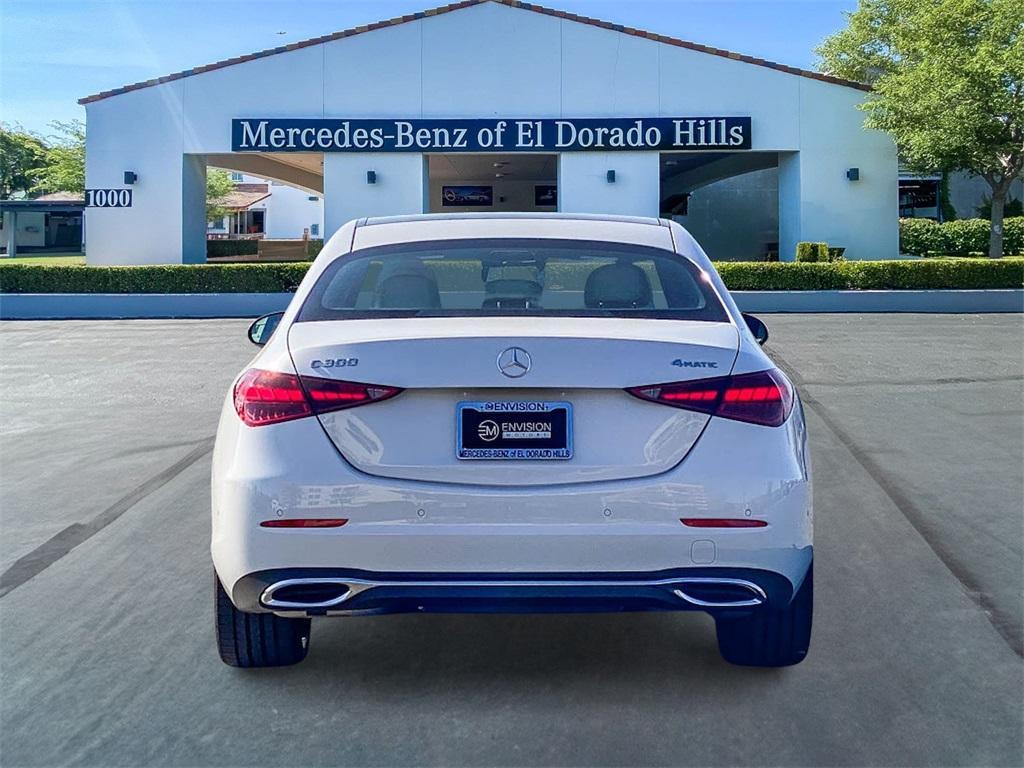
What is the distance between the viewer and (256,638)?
12.0 feet

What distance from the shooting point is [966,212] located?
133 feet

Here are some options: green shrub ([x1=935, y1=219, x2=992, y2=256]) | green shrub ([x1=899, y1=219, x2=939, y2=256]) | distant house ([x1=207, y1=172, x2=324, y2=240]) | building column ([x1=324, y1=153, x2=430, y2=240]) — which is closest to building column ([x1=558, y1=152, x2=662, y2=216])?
building column ([x1=324, y1=153, x2=430, y2=240])

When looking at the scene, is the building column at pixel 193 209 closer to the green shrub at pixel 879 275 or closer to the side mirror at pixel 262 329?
the green shrub at pixel 879 275

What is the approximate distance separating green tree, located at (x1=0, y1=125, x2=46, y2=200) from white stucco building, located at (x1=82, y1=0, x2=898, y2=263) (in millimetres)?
45293

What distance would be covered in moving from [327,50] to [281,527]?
23104 mm

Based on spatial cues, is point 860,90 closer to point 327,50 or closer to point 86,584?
point 327,50

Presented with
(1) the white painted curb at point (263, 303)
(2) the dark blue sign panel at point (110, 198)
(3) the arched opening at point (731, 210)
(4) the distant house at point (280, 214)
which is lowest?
(1) the white painted curb at point (263, 303)

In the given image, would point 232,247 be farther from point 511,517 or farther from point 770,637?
point 511,517

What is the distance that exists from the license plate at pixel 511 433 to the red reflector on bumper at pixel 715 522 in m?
0.42

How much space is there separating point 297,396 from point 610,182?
22.2 meters

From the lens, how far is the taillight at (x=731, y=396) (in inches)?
125

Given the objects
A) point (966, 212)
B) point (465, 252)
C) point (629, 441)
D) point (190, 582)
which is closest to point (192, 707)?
point (190, 582)

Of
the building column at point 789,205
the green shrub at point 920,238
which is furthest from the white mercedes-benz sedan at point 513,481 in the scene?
the green shrub at point 920,238

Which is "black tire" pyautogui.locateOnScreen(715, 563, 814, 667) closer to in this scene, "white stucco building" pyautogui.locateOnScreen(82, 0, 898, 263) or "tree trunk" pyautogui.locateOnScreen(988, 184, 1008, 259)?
"white stucco building" pyautogui.locateOnScreen(82, 0, 898, 263)
